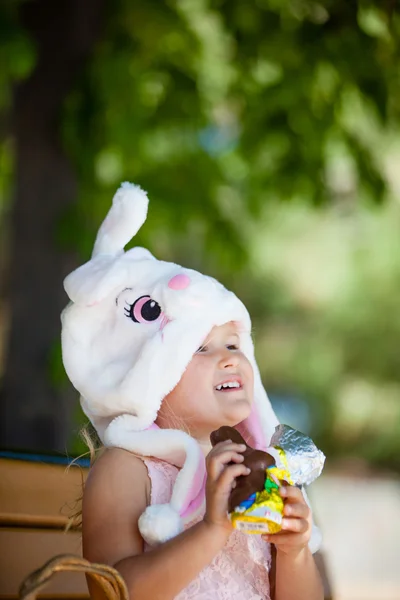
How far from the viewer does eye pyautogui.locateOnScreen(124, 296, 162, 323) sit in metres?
1.83

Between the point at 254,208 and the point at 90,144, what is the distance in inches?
53.2

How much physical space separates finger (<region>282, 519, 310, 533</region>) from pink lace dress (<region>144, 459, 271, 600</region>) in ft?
0.64

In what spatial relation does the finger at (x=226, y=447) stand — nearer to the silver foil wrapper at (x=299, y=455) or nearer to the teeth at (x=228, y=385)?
the silver foil wrapper at (x=299, y=455)

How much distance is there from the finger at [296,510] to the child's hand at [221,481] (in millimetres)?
105

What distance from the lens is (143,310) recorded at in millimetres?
1835

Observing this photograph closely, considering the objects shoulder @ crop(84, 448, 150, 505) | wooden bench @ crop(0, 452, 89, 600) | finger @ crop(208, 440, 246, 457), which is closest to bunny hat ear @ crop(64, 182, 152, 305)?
shoulder @ crop(84, 448, 150, 505)

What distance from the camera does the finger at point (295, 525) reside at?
1585 mm

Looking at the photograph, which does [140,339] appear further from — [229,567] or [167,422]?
[229,567]

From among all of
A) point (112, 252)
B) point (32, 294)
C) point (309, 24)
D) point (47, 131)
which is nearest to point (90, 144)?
point (47, 131)

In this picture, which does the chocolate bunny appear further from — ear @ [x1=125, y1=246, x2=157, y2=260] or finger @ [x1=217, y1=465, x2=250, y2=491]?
ear @ [x1=125, y1=246, x2=157, y2=260]

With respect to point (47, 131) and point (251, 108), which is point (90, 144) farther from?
point (251, 108)

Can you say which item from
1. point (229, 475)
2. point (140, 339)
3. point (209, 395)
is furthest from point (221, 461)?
point (140, 339)

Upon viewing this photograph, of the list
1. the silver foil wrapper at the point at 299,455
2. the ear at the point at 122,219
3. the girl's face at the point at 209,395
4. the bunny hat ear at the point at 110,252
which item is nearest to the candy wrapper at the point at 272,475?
the silver foil wrapper at the point at 299,455

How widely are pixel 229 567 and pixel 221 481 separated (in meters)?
0.31
